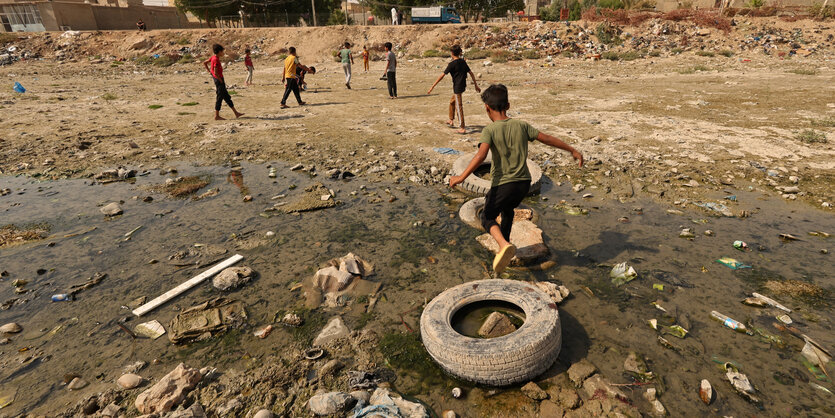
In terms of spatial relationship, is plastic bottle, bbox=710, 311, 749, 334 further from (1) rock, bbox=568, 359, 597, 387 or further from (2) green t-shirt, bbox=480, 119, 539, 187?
(2) green t-shirt, bbox=480, 119, 539, 187

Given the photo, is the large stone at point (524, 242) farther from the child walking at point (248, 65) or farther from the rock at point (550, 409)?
the child walking at point (248, 65)

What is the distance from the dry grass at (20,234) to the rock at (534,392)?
208 inches

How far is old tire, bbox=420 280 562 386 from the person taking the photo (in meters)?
2.13

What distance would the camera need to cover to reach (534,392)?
2152 millimetres

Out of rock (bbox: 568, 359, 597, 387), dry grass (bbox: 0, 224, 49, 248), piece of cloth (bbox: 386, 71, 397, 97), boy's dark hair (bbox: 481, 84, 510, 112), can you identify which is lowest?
rock (bbox: 568, 359, 597, 387)

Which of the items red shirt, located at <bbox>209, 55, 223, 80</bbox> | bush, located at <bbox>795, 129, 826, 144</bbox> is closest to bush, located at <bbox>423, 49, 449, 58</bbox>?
red shirt, located at <bbox>209, 55, 223, 80</bbox>

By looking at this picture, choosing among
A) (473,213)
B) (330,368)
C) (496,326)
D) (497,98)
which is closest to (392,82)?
(473,213)

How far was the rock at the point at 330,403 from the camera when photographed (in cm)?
204

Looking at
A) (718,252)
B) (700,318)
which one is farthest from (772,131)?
(700,318)

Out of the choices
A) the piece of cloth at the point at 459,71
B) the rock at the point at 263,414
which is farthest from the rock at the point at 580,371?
the piece of cloth at the point at 459,71

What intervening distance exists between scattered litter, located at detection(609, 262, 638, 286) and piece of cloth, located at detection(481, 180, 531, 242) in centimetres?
103

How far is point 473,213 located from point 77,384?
3.58 meters

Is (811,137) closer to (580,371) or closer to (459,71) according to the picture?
(459,71)

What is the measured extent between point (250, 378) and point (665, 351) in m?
2.76
